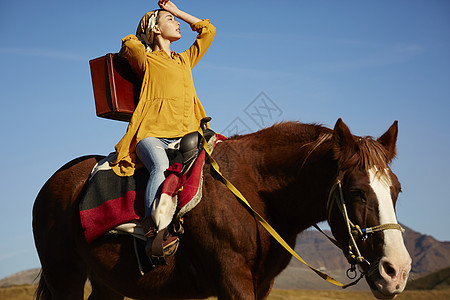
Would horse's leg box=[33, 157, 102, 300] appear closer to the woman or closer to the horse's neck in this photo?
the woman

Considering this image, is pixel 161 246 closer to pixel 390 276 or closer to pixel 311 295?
pixel 390 276

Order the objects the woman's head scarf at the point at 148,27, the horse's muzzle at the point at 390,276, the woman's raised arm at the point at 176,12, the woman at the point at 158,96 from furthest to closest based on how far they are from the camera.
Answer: the woman's raised arm at the point at 176,12 < the woman's head scarf at the point at 148,27 < the woman at the point at 158,96 < the horse's muzzle at the point at 390,276

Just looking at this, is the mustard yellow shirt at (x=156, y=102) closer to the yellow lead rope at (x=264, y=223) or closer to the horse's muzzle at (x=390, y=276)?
the yellow lead rope at (x=264, y=223)

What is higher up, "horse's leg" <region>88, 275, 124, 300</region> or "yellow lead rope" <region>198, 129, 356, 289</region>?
"yellow lead rope" <region>198, 129, 356, 289</region>

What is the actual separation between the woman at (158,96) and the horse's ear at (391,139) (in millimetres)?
1917

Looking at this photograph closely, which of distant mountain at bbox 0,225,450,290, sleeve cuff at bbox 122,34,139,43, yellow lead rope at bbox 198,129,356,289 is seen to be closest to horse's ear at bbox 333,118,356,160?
yellow lead rope at bbox 198,129,356,289

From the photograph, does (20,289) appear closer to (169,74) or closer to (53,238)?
(53,238)

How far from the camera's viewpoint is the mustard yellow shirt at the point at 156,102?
15.0 feet

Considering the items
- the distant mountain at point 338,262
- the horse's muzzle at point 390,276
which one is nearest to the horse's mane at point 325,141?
the horse's muzzle at point 390,276

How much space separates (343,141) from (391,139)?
21.8 inches

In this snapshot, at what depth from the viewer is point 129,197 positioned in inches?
171

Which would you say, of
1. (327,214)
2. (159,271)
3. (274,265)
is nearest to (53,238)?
(159,271)

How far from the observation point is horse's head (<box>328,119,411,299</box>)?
336 cm

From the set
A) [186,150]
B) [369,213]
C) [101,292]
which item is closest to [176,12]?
[186,150]
